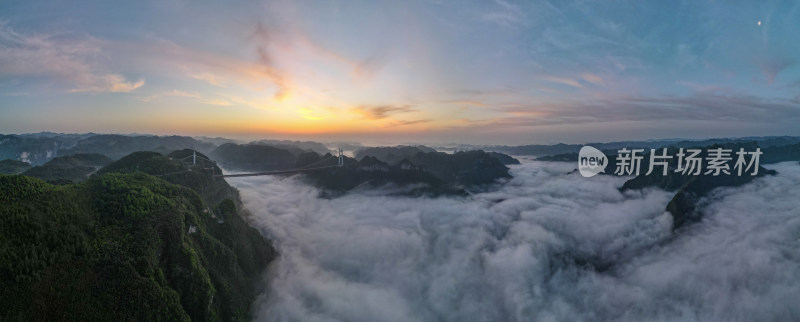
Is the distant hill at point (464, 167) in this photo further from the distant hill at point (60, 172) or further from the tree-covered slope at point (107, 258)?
the tree-covered slope at point (107, 258)

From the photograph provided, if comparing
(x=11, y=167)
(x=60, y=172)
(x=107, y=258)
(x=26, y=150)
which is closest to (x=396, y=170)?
(x=60, y=172)

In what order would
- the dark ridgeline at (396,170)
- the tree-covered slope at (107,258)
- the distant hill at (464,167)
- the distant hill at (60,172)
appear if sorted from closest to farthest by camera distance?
the tree-covered slope at (107,258) → the distant hill at (60,172) → the dark ridgeline at (396,170) → the distant hill at (464,167)

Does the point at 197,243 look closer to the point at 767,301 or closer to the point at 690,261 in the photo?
the point at 767,301

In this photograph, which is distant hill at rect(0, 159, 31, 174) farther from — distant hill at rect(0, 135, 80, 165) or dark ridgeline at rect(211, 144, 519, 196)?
distant hill at rect(0, 135, 80, 165)

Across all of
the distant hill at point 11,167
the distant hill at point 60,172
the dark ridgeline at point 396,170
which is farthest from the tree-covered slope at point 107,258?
the distant hill at point 11,167

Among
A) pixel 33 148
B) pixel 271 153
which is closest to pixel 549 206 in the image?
pixel 271 153

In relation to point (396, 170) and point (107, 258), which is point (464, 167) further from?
point (107, 258)

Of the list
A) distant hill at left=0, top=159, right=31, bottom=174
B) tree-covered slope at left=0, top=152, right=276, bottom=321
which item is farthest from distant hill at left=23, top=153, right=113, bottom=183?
tree-covered slope at left=0, top=152, right=276, bottom=321

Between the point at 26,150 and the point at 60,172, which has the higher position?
the point at 26,150
